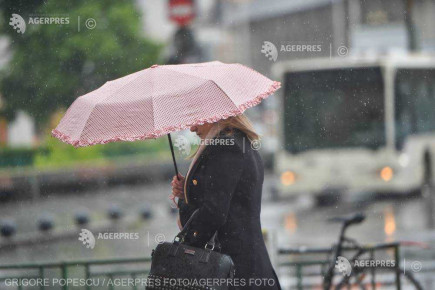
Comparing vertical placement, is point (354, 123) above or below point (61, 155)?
above

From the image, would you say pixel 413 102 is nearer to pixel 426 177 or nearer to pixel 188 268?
pixel 426 177

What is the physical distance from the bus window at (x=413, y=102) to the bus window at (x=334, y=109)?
50 cm

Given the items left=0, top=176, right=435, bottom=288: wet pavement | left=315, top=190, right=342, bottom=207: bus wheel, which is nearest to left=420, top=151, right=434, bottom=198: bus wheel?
left=0, top=176, right=435, bottom=288: wet pavement

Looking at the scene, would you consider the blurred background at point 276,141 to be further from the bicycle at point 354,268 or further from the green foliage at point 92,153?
the bicycle at point 354,268

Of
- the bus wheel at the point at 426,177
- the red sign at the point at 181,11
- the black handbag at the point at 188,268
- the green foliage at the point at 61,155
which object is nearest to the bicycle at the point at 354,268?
the black handbag at the point at 188,268

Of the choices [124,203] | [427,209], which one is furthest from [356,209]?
[124,203]

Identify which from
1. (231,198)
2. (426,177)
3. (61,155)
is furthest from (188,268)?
(61,155)

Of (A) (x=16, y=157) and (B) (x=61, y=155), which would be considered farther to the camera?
(B) (x=61, y=155)

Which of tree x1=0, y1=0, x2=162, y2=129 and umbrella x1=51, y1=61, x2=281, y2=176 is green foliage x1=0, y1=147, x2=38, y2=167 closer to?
tree x1=0, y1=0, x2=162, y2=129

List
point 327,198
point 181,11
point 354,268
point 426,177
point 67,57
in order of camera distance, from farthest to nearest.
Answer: point 67,57 → point 426,177 → point 327,198 → point 181,11 → point 354,268

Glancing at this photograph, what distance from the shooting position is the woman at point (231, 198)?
12.0 feet

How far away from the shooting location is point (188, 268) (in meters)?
3.61

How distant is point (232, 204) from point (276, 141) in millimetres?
13554

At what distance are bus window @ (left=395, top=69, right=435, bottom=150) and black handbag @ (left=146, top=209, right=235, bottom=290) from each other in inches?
499
